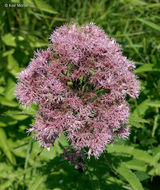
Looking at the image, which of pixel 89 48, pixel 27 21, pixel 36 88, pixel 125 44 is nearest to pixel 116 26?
pixel 125 44

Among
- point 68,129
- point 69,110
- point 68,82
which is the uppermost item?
point 68,82

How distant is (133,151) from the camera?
3.03 meters

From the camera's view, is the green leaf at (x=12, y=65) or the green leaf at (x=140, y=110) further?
the green leaf at (x=12, y=65)

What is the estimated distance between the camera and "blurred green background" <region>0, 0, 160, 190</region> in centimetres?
298

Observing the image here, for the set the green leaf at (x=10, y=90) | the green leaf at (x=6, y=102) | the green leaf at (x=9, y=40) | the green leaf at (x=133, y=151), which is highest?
the green leaf at (x=9, y=40)

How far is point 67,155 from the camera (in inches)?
123

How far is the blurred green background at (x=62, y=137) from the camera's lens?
9.79 feet

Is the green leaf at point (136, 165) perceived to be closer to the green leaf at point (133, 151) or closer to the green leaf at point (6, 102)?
the green leaf at point (133, 151)

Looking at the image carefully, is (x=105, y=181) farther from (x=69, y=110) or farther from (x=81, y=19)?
(x=81, y=19)

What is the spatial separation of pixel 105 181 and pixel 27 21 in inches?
137

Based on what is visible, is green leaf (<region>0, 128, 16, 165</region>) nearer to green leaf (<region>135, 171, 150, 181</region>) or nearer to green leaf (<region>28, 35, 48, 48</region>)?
green leaf (<region>28, 35, 48, 48</region>)

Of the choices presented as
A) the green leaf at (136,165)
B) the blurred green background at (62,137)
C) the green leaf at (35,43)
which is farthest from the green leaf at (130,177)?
the green leaf at (35,43)

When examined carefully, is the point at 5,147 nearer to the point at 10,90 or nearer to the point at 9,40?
the point at 10,90

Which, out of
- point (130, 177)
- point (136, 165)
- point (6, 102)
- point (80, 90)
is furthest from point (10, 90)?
point (130, 177)
